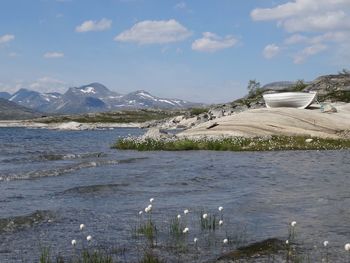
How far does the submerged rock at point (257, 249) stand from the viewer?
11766 millimetres

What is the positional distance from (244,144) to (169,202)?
2968 centimetres

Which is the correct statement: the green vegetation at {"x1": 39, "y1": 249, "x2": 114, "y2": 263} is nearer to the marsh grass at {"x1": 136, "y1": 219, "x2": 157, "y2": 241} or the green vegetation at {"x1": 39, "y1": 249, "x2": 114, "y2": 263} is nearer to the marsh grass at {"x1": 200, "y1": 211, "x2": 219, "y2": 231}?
the marsh grass at {"x1": 136, "y1": 219, "x2": 157, "y2": 241}

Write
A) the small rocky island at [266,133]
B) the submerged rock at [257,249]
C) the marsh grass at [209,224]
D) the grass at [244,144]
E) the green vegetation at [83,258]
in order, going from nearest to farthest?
1. the green vegetation at [83,258]
2. the submerged rock at [257,249]
3. the marsh grass at [209,224]
4. the grass at [244,144]
5. the small rocky island at [266,133]

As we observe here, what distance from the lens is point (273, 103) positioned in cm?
6831

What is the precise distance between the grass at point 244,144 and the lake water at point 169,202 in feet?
33.0

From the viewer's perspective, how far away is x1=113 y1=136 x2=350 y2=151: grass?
46.2 metres

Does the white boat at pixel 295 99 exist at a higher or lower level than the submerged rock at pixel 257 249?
higher

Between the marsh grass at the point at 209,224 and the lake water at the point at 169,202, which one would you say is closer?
the lake water at the point at 169,202


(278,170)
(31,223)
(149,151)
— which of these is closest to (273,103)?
(149,151)

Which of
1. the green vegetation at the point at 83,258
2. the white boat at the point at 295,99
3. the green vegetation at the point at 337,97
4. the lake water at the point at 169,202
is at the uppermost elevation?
the green vegetation at the point at 337,97

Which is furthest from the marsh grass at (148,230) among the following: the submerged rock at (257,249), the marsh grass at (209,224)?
the submerged rock at (257,249)

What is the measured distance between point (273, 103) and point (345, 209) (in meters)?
52.0

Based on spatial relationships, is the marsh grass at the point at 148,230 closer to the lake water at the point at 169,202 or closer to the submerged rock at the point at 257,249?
the lake water at the point at 169,202

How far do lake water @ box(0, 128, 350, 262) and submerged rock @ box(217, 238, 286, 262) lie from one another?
0.36m
